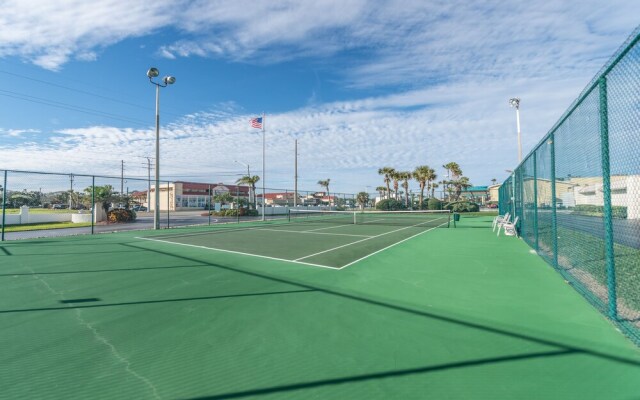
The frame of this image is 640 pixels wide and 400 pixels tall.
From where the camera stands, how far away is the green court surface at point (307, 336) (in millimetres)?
2574

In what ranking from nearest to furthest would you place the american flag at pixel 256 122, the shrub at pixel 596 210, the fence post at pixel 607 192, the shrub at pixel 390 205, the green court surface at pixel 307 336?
the green court surface at pixel 307 336 < the fence post at pixel 607 192 < the shrub at pixel 596 210 < the american flag at pixel 256 122 < the shrub at pixel 390 205

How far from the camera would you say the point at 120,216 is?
2547 centimetres

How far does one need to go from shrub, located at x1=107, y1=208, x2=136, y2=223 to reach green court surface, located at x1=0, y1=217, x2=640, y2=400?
835 inches

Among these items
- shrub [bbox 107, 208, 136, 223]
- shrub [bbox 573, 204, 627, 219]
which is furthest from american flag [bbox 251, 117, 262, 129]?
shrub [bbox 573, 204, 627, 219]

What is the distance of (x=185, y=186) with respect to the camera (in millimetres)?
68500

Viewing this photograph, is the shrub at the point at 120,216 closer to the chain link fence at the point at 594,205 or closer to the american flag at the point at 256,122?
the american flag at the point at 256,122

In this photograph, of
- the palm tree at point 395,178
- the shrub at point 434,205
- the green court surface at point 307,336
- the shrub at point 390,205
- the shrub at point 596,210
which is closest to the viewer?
the green court surface at point 307,336

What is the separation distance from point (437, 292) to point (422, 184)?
50434 millimetres

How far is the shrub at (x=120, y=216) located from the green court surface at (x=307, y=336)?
21.2 metres

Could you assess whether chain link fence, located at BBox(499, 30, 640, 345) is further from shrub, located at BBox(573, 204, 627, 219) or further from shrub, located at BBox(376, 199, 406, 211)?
shrub, located at BBox(376, 199, 406, 211)

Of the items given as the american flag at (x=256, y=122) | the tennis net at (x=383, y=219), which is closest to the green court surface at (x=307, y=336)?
the tennis net at (x=383, y=219)

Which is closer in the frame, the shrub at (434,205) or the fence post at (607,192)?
the fence post at (607,192)

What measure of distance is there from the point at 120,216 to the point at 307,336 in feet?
89.7

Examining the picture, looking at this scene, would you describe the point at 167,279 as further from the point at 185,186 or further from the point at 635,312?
the point at 185,186
